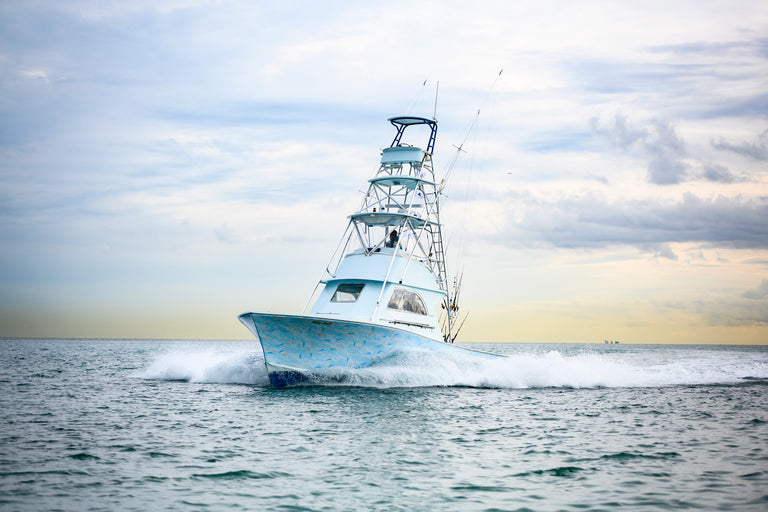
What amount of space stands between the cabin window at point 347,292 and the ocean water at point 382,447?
332 cm

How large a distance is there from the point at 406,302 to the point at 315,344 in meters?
5.07

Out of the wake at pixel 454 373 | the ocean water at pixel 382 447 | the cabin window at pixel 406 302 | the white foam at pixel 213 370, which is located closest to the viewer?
the ocean water at pixel 382 447

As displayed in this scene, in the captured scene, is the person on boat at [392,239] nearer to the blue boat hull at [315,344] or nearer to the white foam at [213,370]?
the blue boat hull at [315,344]

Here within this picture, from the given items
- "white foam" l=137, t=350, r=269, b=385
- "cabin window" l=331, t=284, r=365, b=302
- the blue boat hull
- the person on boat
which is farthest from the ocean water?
the person on boat

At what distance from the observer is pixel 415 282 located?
2555cm

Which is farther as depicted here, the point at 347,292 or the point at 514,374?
the point at 514,374

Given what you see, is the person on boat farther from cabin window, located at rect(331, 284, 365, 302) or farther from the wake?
the wake

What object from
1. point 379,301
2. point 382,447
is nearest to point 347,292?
point 379,301

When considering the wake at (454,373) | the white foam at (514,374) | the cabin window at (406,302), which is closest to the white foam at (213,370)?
the wake at (454,373)

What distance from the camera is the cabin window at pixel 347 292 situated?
80.2 ft

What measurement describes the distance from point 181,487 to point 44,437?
5.80 meters

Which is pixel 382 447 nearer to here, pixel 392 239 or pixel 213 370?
pixel 392 239

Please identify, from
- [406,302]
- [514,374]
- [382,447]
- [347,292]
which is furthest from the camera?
[514,374]

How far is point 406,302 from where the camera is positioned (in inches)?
977
